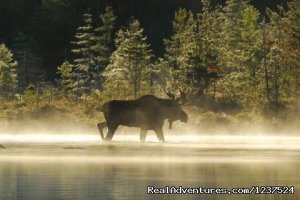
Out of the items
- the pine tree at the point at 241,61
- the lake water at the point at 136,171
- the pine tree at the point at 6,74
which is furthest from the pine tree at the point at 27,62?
the lake water at the point at 136,171

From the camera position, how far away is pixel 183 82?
95500 mm

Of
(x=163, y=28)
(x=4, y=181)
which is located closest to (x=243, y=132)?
(x=4, y=181)

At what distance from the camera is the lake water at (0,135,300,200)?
18750mm

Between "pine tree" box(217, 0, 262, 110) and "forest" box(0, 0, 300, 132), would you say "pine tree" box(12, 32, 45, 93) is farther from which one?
"pine tree" box(217, 0, 262, 110)

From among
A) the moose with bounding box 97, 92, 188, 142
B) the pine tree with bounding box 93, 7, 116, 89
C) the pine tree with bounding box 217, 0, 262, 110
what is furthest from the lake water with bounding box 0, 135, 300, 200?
the pine tree with bounding box 93, 7, 116, 89

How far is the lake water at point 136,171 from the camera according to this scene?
18.8 meters

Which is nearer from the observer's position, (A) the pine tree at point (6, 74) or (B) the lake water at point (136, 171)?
(B) the lake water at point (136, 171)

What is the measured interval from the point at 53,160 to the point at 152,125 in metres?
17.8

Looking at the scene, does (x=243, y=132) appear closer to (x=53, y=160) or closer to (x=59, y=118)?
(x=59, y=118)

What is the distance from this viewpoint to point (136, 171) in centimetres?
2414

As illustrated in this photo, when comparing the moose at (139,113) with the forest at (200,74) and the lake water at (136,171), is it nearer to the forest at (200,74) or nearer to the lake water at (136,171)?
the forest at (200,74)

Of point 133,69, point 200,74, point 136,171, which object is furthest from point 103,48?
point 136,171

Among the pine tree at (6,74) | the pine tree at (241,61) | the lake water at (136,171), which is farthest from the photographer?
the pine tree at (6,74)

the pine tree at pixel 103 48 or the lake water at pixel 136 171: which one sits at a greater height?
the pine tree at pixel 103 48
